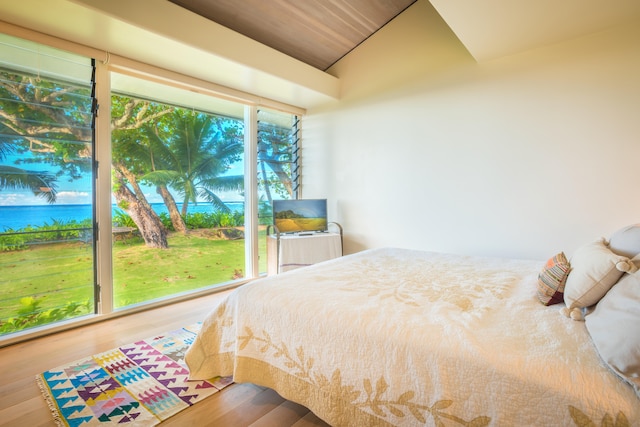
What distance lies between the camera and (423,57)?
11.1ft

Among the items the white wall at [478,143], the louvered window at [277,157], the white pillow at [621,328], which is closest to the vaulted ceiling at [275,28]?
the white wall at [478,143]

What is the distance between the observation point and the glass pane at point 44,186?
7.78ft

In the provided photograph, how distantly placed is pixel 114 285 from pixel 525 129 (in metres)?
4.01

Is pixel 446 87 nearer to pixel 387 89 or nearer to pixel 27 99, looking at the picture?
pixel 387 89

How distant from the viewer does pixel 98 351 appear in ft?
7.25

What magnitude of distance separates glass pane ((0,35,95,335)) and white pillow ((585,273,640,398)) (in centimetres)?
339

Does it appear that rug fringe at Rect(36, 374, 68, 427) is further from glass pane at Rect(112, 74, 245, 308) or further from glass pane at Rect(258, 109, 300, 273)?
glass pane at Rect(258, 109, 300, 273)

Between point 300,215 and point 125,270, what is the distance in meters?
1.93

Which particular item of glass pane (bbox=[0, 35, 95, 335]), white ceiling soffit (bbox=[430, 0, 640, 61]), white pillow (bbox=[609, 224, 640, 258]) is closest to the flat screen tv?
glass pane (bbox=[0, 35, 95, 335])

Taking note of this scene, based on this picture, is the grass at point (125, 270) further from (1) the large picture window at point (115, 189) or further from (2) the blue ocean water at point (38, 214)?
(2) the blue ocean water at point (38, 214)

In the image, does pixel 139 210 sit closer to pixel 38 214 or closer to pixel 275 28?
pixel 38 214

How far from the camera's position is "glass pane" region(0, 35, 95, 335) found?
2.37 metres

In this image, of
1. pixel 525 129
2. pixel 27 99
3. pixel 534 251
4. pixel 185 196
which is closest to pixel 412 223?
pixel 534 251

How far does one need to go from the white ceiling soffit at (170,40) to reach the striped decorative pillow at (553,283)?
2941 mm
